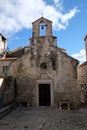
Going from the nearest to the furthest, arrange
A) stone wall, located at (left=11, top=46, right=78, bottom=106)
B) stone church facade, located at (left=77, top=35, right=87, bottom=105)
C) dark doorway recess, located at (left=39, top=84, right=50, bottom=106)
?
stone wall, located at (left=11, top=46, right=78, bottom=106) < dark doorway recess, located at (left=39, top=84, right=50, bottom=106) < stone church facade, located at (left=77, top=35, right=87, bottom=105)

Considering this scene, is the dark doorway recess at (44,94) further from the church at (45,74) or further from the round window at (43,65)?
the round window at (43,65)

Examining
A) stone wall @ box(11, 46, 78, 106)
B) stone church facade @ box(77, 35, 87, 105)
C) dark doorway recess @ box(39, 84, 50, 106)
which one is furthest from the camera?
stone church facade @ box(77, 35, 87, 105)

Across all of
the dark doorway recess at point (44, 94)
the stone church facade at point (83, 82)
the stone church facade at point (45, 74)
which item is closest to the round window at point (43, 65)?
the stone church facade at point (45, 74)

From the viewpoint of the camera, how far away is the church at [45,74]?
718 inches

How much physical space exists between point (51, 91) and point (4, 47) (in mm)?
22667

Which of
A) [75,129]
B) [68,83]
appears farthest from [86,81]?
[75,129]

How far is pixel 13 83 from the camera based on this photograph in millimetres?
18219

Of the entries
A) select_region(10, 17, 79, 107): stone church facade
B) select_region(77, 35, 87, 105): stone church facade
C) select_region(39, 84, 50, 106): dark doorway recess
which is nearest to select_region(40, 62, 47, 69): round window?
select_region(10, 17, 79, 107): stone church facade

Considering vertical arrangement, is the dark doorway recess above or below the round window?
below

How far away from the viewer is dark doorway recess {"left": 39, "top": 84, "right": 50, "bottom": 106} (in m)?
18.7

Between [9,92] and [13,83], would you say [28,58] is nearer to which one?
[13,83]

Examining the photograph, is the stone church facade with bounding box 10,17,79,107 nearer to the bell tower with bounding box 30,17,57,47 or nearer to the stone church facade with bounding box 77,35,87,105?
the bell tower with bounding box 30,17,57,47

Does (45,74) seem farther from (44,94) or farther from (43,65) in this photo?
(44,94)

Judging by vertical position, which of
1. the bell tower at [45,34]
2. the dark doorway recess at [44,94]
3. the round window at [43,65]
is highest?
the bell tower at [45,34]
